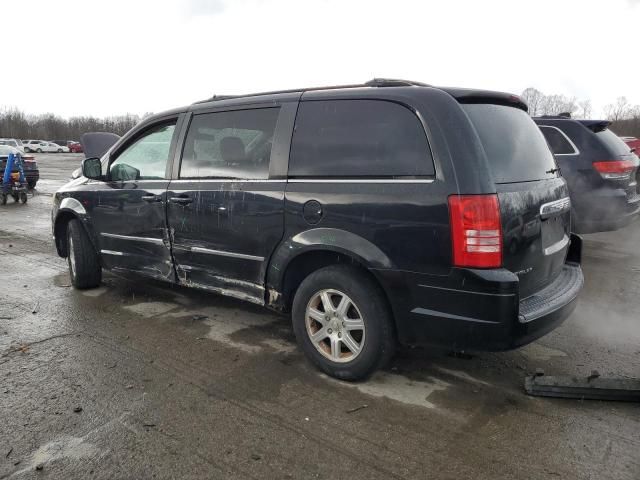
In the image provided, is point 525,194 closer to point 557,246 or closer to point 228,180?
point 557,246

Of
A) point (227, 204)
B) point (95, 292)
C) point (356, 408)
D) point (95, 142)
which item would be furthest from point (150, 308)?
point (95, 142)

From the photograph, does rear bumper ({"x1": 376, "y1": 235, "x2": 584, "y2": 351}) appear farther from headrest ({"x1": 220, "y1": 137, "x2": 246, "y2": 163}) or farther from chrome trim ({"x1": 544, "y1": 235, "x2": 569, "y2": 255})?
headrest ({"x1": 220, "y1": 137, "x2": 246, "y2": 163})

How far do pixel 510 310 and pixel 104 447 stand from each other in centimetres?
227

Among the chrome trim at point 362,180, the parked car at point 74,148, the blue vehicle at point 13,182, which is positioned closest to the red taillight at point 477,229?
the chrome trim at point 362,180

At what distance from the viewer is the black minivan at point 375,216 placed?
279 cm

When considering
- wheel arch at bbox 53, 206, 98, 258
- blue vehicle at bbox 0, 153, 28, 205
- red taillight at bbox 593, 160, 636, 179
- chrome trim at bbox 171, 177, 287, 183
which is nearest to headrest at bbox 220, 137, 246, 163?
chrome trim at bbox 171, 177, 287, 183

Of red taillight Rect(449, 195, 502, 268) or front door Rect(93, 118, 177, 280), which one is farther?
front door Rect(93, 118, 177, 280)

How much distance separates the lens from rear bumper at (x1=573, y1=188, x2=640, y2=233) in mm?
6268

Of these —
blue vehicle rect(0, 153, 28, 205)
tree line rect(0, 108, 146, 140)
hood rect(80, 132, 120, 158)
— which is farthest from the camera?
tree line rect(0, 108, 146, 140)

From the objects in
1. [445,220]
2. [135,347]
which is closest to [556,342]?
[445,220]

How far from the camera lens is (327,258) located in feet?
11.0

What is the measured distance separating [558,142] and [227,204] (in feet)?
16.0

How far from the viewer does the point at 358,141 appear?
3.17m

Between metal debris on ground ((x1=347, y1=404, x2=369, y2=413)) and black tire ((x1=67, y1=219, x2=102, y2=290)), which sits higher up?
black tire ((x1=67, y1=219, x2=102, y2=290))
